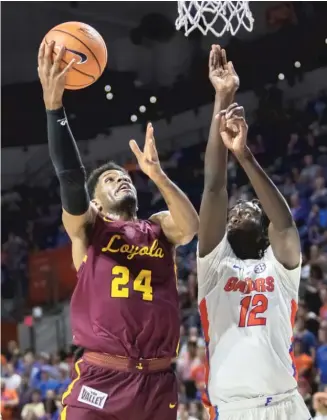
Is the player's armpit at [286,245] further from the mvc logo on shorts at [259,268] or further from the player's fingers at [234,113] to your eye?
the player's fingers at [234,113]

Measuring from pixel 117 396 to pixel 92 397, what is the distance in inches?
4.4

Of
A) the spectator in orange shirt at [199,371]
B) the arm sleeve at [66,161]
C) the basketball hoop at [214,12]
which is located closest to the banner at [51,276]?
the spectator in orange shirt at [199,371]

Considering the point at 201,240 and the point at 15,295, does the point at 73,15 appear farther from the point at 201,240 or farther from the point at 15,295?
the point at 201,240

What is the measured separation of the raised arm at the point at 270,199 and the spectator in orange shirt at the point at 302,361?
3.99m

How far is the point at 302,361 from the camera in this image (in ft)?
25.6

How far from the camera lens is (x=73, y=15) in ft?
43.7

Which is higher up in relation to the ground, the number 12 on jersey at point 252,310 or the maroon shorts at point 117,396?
the number 12 on jersey at point 252,310

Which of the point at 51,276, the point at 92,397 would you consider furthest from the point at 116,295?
the point at 51,276

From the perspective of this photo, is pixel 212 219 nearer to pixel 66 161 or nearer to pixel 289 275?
pixel 289 275

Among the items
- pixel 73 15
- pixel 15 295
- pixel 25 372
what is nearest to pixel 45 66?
pixel 25 372

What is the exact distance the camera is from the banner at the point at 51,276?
1206 cm

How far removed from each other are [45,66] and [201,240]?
1103mm

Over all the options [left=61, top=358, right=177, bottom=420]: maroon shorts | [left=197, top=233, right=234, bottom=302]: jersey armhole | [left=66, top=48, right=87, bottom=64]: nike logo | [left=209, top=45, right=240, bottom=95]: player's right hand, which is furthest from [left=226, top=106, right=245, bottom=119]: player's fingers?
[left=61, top=358, right=177, bottom=420]: maroon shorts

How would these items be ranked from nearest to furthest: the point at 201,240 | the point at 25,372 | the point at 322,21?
the point at 201,240, the point at 25,372, the point at 322,21
